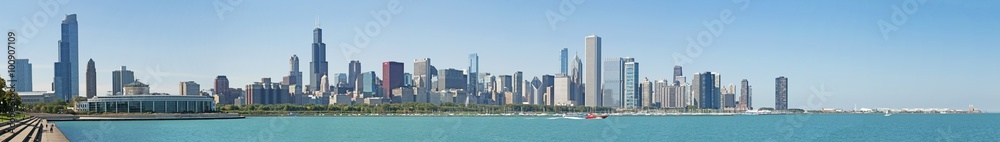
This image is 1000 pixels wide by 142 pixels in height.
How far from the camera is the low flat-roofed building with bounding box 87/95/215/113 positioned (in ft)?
458

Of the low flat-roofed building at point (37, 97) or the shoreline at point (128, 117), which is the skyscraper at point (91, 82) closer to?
the low flat-roofed building at point (37, 97)

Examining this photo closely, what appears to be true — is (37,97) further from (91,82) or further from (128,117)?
(128,117)

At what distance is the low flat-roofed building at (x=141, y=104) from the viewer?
5502 inches

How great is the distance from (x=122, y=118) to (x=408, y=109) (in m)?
77.7

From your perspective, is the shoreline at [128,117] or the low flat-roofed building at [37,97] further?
the low flat-roofed building at [37,97]

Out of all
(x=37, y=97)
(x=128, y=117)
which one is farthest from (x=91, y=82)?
(x=128, y=117)

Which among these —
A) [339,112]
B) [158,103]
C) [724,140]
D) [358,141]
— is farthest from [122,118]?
[724,140]

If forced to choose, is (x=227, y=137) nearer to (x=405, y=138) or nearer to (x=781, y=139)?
(x=405, y=138)

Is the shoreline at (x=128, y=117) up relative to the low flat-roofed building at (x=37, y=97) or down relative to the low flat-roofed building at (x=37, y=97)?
down

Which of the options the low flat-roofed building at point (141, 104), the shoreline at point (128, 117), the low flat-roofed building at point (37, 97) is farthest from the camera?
the low flat-roofed building at point (37, 97)

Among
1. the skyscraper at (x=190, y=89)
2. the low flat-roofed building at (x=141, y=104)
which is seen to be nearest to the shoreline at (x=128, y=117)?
the low flat-roofed building at (x=141, y=104)

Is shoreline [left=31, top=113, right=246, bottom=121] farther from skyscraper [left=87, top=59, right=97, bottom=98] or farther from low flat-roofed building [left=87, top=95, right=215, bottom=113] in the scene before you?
skyscraper [left=87, top=59, right=97, bottom=98]

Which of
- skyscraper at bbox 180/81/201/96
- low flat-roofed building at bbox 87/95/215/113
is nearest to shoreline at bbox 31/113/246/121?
low flat-roofed building at bbox 87/95/215/113

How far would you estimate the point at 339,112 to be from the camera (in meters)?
180
